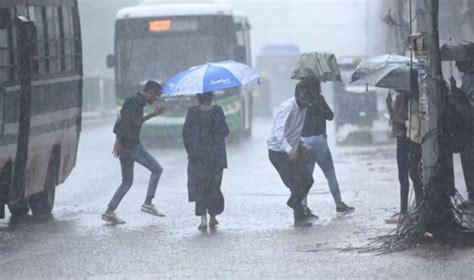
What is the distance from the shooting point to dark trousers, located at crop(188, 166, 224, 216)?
1170 cm

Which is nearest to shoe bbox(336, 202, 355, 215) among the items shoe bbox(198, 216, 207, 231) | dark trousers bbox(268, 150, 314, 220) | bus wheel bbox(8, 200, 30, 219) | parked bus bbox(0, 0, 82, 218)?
dark trousers bbox(268, 150, 314, 220)

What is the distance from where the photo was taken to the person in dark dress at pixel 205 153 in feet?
38.2

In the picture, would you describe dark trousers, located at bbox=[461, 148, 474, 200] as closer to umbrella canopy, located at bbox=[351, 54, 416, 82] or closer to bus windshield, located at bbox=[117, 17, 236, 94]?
umbrella canopy, located at bbox=[351, 54, 416, 82]

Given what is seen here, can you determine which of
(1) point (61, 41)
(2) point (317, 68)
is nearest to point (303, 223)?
(2) point (317, 68)

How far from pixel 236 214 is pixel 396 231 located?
329 centimetres

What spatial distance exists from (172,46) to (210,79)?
523 inches

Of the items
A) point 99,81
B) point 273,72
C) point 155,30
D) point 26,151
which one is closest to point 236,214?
point 26,151

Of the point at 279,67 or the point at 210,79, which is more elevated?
the point at 210,79

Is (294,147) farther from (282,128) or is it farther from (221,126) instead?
(221,126)

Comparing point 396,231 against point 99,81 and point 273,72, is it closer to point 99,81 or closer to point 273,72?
point 99,81

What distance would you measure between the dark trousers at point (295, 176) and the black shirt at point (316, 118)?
757 millimetres

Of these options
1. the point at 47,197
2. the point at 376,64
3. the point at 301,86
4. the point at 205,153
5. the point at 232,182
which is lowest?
the point at 232,182

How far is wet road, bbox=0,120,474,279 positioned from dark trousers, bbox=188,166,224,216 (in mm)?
248

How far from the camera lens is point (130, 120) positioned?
12.3 m
